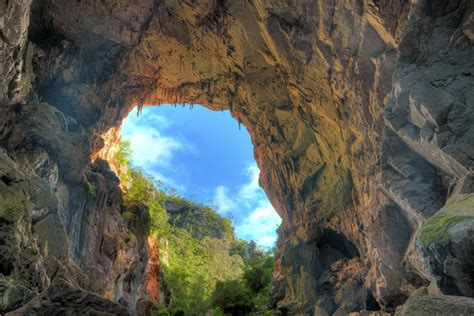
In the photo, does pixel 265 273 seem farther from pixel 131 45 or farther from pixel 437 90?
pixel 437 90

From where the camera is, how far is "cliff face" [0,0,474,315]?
672cm

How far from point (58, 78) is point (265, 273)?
14.9 meters

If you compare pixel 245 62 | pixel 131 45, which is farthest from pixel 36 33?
pixel 245 62

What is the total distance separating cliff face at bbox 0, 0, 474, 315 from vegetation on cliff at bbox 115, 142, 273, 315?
2.26 metres

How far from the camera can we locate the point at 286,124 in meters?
17.2

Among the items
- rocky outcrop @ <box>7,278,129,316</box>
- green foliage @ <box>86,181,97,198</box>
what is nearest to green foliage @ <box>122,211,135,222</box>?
green foliage @ <box>86,181,97,198</box>

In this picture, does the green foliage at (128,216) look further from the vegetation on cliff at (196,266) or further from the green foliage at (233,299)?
the green foliage at (233,299)

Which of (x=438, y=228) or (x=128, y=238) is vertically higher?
(x=128, y=238)

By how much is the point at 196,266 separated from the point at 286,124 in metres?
17.5

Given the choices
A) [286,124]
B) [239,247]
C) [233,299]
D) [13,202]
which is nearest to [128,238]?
[233,299]

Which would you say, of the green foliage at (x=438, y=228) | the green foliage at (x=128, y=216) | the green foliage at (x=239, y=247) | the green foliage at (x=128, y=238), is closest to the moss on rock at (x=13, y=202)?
the green foliage at (x=438, y=228)

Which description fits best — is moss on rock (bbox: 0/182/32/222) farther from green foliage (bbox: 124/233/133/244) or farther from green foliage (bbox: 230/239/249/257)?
green foliage (bbox: 230/239/249/257)

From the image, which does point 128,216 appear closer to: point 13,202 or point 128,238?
point 128,238

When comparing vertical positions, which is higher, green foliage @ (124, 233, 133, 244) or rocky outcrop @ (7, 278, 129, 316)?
green foliage @ (124, 233, 133, 244)
